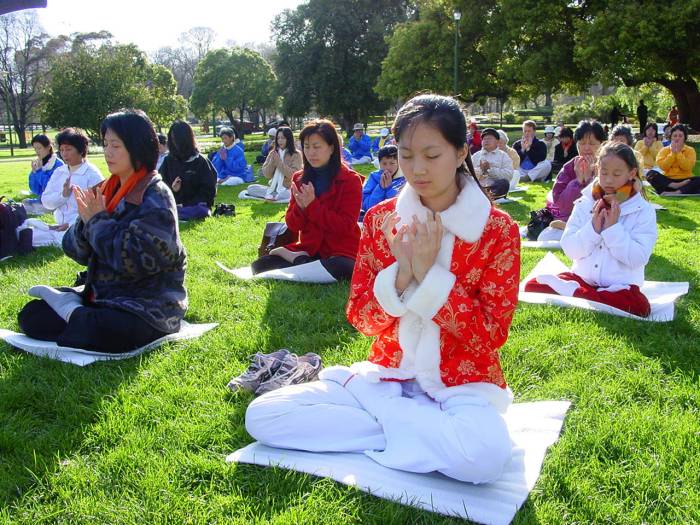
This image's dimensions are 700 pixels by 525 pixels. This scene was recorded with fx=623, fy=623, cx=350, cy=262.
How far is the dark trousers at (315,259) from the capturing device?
560 cm

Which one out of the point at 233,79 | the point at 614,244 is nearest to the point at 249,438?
the point at 614,244

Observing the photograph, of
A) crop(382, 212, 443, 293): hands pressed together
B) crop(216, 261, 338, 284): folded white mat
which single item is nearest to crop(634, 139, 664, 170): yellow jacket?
crop(216, 261, 338, 284): folded white mat

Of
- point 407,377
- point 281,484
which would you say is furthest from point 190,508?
point 407,377

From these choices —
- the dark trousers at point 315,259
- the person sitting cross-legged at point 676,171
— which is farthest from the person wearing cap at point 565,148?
the dark trousers at point 315,259

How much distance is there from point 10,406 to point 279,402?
1.63 metres

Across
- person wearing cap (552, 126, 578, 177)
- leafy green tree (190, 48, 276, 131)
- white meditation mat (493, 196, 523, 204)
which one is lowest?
white meditation mat (493, 196, 523, 204)

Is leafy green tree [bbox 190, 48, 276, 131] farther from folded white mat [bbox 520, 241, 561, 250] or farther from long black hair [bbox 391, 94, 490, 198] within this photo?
long black hair [bbox 391, 94, 490, 198]

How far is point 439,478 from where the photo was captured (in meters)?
2.61

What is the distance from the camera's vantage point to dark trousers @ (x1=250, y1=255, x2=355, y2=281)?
5.60 metres

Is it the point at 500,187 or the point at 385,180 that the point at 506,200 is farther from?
the point at 385,180

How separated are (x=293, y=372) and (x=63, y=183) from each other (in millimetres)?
5305

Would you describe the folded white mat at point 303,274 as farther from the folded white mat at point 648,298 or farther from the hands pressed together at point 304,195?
the folded white mat at point 648,298

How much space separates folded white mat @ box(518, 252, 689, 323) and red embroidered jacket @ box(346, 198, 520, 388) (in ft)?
7.70

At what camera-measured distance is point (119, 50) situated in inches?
1046
